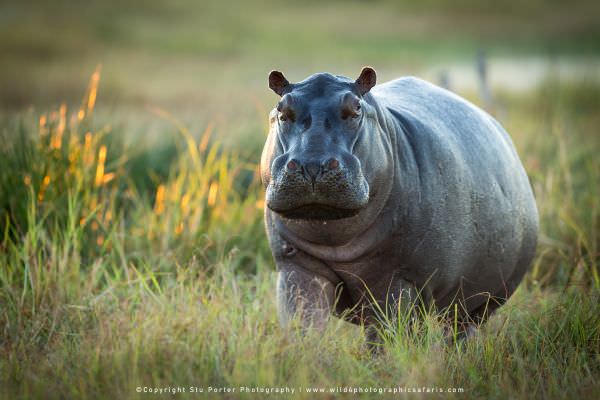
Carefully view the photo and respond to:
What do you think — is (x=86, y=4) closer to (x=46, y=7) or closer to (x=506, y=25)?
(x=46, y=7)

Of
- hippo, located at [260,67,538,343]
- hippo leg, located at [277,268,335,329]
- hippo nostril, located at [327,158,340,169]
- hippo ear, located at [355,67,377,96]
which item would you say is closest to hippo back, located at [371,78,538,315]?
hippo, located at [260,67,538,343]

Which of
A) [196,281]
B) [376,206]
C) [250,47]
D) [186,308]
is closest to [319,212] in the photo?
[376,206]

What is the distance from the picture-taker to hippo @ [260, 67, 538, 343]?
393 cm

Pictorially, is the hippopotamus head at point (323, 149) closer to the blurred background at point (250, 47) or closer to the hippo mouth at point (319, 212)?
the hippo mouth at point (319, 212)

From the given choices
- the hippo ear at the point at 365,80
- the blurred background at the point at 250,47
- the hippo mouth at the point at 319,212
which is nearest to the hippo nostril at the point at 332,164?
the hippo mouth at the point at 319,212

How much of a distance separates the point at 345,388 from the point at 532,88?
41.3ft

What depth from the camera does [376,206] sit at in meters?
4.30

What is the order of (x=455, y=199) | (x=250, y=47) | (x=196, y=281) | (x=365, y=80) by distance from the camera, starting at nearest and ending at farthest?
(x=365, y=80)
(x=455, y=199)
(x=196, y=281)
(x=250, y=47)

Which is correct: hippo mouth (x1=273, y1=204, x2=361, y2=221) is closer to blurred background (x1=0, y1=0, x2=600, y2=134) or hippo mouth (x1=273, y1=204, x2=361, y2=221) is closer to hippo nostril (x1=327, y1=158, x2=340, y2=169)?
hippo nostril (x1=327, y1=158, x2=340, y2=169)

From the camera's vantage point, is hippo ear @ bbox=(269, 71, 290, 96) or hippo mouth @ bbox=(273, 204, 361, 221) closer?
hippo mouth @ bbox=(273, 204, 361, 221)

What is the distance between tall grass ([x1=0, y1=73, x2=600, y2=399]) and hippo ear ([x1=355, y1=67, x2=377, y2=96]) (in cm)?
108

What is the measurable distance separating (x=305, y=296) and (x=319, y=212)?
0.61m

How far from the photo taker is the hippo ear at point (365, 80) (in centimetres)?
420

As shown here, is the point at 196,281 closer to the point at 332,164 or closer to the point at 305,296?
the point at 305,296
